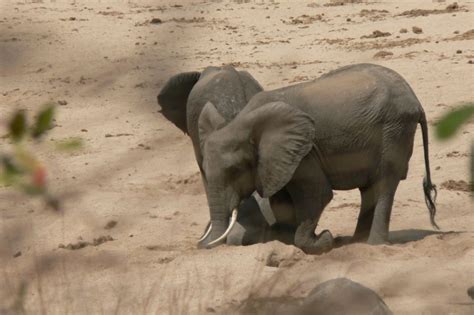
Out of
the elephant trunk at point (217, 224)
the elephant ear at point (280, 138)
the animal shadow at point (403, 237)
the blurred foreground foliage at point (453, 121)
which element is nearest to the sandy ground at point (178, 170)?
the animal shadow at point (403, 237)

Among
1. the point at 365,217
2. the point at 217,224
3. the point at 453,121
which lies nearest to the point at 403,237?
the point at 365,217

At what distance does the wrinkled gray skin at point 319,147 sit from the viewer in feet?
17.6

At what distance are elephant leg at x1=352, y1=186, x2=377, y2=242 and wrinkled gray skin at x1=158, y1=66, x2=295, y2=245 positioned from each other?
315 millimetres

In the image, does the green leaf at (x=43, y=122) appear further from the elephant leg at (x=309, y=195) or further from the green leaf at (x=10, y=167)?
the elephant leg at (x=309, y=195)

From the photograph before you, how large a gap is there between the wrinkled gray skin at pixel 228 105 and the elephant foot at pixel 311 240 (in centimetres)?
18

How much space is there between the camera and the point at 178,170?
294 inches

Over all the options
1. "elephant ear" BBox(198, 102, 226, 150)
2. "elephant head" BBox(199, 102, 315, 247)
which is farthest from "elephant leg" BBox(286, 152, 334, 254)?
"elephant ear" BBox(198, 102, 226, 150)

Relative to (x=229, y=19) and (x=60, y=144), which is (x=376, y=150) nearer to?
(x=60, y=144)

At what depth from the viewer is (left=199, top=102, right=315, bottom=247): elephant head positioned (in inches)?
212

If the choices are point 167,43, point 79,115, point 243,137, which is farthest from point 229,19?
point 167,43

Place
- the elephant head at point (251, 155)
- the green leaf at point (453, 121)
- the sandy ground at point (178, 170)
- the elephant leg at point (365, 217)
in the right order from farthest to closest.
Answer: the elephant leg at point (365, 217), the elephant head at point (251, 155), the sandy ground at point (178, 170), the green leaf at point (453, 121)

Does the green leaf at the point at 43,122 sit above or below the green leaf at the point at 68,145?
above

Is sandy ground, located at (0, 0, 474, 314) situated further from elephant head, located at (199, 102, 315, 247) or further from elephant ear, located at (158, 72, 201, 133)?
elephant head, located at (199, 102, 315, 247)

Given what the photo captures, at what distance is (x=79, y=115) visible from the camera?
8695mm
